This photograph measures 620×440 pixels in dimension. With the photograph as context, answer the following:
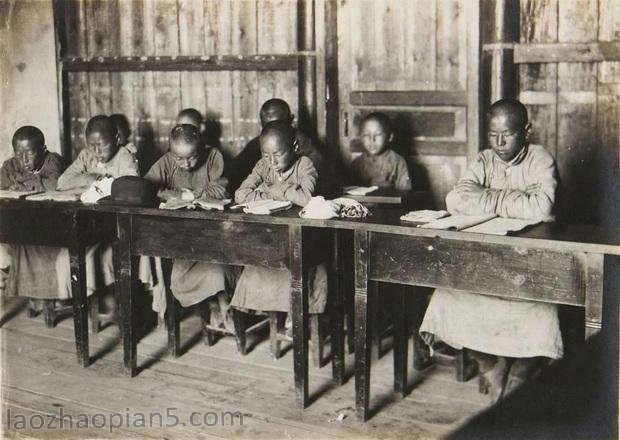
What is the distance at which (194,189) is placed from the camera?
5.16 meters

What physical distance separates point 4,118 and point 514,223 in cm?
566

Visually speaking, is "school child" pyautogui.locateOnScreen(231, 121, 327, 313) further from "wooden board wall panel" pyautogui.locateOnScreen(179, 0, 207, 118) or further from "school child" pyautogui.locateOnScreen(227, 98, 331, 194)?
"wooden board wall panel" pyautogui.locateOnScreen(179, 0, 207, 118)

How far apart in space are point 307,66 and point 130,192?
233cm

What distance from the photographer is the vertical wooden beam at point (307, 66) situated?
6.11m

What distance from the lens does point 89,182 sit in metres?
5.08

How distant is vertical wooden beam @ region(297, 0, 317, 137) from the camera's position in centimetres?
611

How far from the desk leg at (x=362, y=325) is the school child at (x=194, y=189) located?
128 centimetres

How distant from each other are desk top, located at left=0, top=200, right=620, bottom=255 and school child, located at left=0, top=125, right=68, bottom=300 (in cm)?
104

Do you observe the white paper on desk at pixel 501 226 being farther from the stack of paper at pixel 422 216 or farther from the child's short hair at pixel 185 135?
the child's short hair at pixel 185 135

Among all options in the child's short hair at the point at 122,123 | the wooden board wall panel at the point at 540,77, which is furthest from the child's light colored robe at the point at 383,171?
the child's short hair at the point at 122,123

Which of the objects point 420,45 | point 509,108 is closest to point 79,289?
point 509,108

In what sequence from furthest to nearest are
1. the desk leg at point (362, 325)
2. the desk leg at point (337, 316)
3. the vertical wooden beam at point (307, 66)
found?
the vertical wooden beam at point (307, 66) < the desk leg at point (337, 316) < the desk leg at point (362, 325)

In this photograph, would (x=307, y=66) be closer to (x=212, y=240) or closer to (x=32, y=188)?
(x=32, y=188)

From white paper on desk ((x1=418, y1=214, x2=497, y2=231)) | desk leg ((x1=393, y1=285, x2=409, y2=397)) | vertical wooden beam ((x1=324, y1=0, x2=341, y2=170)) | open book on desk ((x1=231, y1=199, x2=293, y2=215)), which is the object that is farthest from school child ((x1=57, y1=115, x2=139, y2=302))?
white paper on desk ((x1=418, y1=214, x2=497, y2=231))
